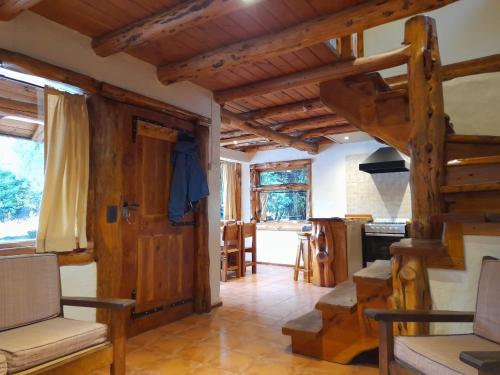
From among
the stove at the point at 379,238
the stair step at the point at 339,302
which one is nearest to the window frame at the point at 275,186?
the stove at the point at 379,238

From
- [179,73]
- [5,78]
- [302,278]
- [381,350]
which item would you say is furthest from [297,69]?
[302,278]

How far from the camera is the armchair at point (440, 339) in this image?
52.5 inches

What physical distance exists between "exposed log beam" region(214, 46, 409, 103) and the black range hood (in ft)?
8.60

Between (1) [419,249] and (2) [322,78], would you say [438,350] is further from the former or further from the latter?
(2) [322,78]

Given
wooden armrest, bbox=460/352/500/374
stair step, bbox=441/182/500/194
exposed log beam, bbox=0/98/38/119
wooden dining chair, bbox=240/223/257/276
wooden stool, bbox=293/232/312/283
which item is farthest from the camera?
wooden dining chair, bbox=240/223/257/276

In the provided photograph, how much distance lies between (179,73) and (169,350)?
8.07 feet

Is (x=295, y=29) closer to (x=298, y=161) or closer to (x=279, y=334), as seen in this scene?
(x=279, y=334)

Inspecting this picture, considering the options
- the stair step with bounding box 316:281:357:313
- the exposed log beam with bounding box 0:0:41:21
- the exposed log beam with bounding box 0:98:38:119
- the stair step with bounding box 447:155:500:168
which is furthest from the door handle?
the stair step with bounding box 447:155:500:168

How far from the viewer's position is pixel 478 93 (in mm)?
3467

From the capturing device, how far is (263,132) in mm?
5348

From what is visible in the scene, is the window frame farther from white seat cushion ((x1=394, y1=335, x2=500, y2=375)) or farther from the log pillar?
white seat cushion ((x1=394, y1=335, x2=500, y2=375))

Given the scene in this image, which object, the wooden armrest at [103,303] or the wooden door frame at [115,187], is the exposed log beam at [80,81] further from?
the wooden armrest at [103,303]

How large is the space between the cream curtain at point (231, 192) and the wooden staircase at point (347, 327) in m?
5.03

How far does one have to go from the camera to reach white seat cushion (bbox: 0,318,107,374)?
1455mm
